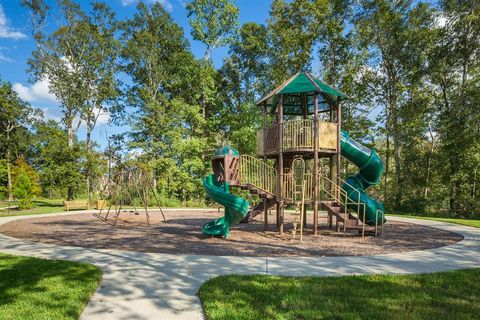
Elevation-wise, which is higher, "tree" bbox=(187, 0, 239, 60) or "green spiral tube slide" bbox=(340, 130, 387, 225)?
"tree" bbox=(187, 0, 239, 60)

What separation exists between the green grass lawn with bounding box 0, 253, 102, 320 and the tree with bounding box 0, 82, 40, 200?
45044 millimetres

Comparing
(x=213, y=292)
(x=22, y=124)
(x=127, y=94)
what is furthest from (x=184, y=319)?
(x=22, y=124)

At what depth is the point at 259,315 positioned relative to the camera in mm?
4152

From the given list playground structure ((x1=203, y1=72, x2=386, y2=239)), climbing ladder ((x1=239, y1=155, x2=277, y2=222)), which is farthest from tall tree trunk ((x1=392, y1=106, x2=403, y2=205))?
climbing ladder ((x1=239, y1=155, x2=277, y2=222))

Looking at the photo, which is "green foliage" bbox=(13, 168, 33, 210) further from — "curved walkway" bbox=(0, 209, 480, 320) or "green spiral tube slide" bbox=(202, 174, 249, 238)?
"green spiral tube slide" bbox=(202, 174, 249, 238)

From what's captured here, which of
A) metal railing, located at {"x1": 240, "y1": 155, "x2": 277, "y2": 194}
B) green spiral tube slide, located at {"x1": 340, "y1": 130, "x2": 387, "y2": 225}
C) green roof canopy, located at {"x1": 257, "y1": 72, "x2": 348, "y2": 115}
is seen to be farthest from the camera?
green spiral tube slide, located at {"x1": 340, "y1": 130, "x2": 387, "y2": 225}

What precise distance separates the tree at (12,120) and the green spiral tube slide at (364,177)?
4616cm

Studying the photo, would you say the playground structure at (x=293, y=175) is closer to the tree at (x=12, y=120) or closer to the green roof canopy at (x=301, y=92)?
the green roof canopy at (x=301, y=92)

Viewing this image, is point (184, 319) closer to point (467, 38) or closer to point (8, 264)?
point (8, 264)

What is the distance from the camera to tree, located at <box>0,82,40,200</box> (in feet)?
146

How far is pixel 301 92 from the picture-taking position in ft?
43.4

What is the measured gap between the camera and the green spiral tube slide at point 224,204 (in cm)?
1027

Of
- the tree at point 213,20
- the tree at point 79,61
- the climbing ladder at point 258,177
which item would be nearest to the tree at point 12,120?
the tree at point 79,61

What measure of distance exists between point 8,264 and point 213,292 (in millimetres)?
4665
